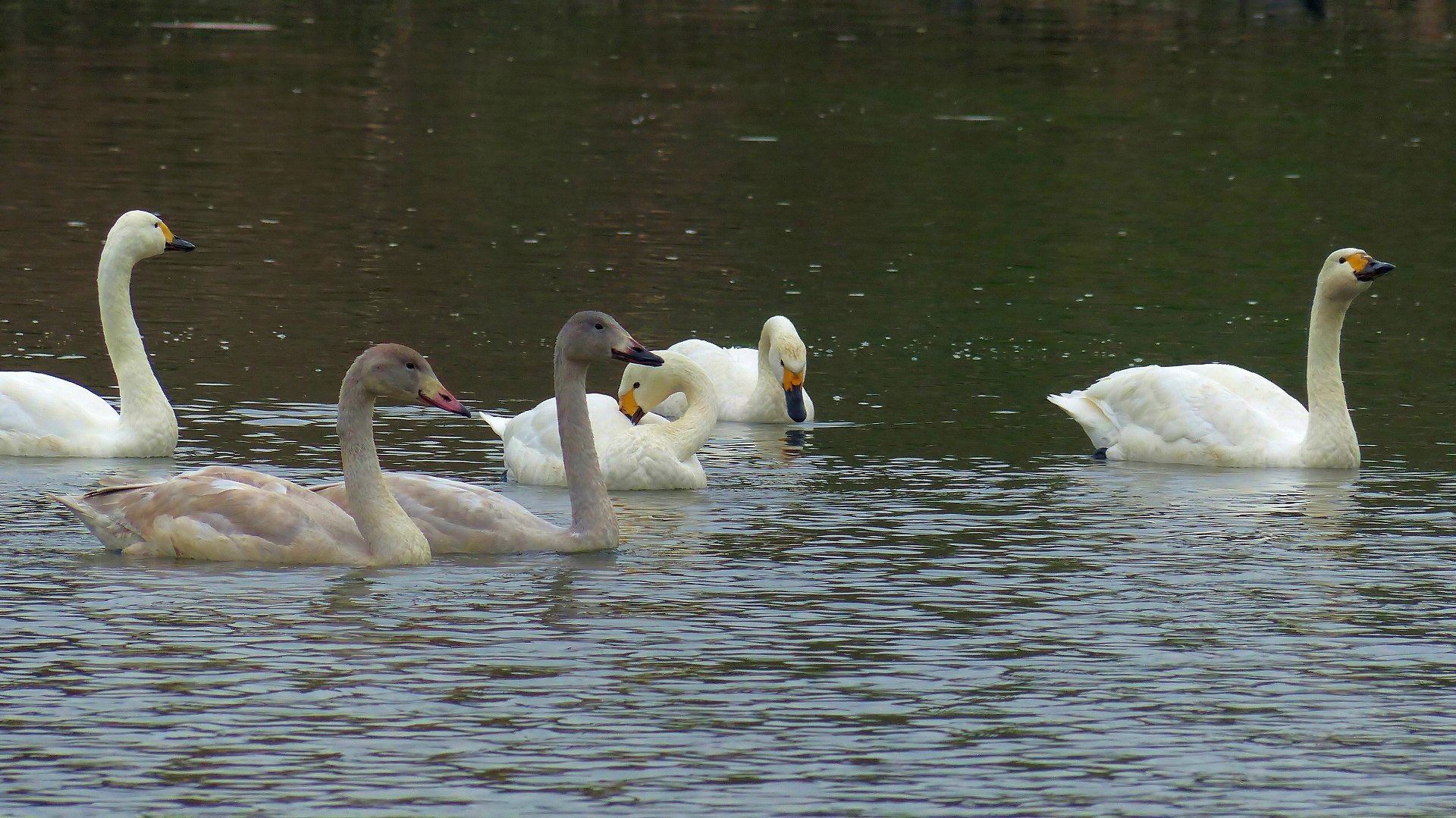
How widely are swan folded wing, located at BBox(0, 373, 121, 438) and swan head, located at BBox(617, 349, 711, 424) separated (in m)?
3.01

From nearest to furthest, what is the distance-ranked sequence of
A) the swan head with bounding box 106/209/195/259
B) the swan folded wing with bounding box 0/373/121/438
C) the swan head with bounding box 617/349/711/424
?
1. the swan folded wing with bounding box 0/373/121/438
2. the swan head with bounding box 617/349/711/424
3. the swan head with bounding box 106/209/195/259

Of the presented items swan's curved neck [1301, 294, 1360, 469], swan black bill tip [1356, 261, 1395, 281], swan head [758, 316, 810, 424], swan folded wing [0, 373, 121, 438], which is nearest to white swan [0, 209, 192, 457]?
swan folded wing [0, 373, 121, 438]

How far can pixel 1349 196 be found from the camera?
31.9 m

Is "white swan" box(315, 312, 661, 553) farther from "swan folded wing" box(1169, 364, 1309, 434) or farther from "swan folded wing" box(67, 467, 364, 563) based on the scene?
"swan folded wing" box(1169, 364, 1309, 434)

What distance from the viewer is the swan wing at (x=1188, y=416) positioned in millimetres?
16016

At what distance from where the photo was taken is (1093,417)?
653 inches

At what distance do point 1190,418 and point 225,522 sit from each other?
6.59 metres

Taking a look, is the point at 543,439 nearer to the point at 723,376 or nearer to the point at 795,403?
the point at 795,403

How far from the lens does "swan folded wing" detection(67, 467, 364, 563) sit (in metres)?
12.0

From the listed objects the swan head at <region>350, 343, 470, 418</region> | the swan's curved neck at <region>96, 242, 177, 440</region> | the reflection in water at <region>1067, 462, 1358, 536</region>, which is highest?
→ the swan head at <region>350, 343, 470, 418</region>

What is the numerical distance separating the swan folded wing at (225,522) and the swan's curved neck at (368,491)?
0.16 m

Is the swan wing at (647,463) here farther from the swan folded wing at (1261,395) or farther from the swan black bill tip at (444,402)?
the swan folded wing at (1261,395)

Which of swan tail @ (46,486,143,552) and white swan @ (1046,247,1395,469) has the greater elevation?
swan tail @ (46,486,143,552)

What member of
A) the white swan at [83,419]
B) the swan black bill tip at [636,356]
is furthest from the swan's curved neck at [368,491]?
the white swan at [83,419]
